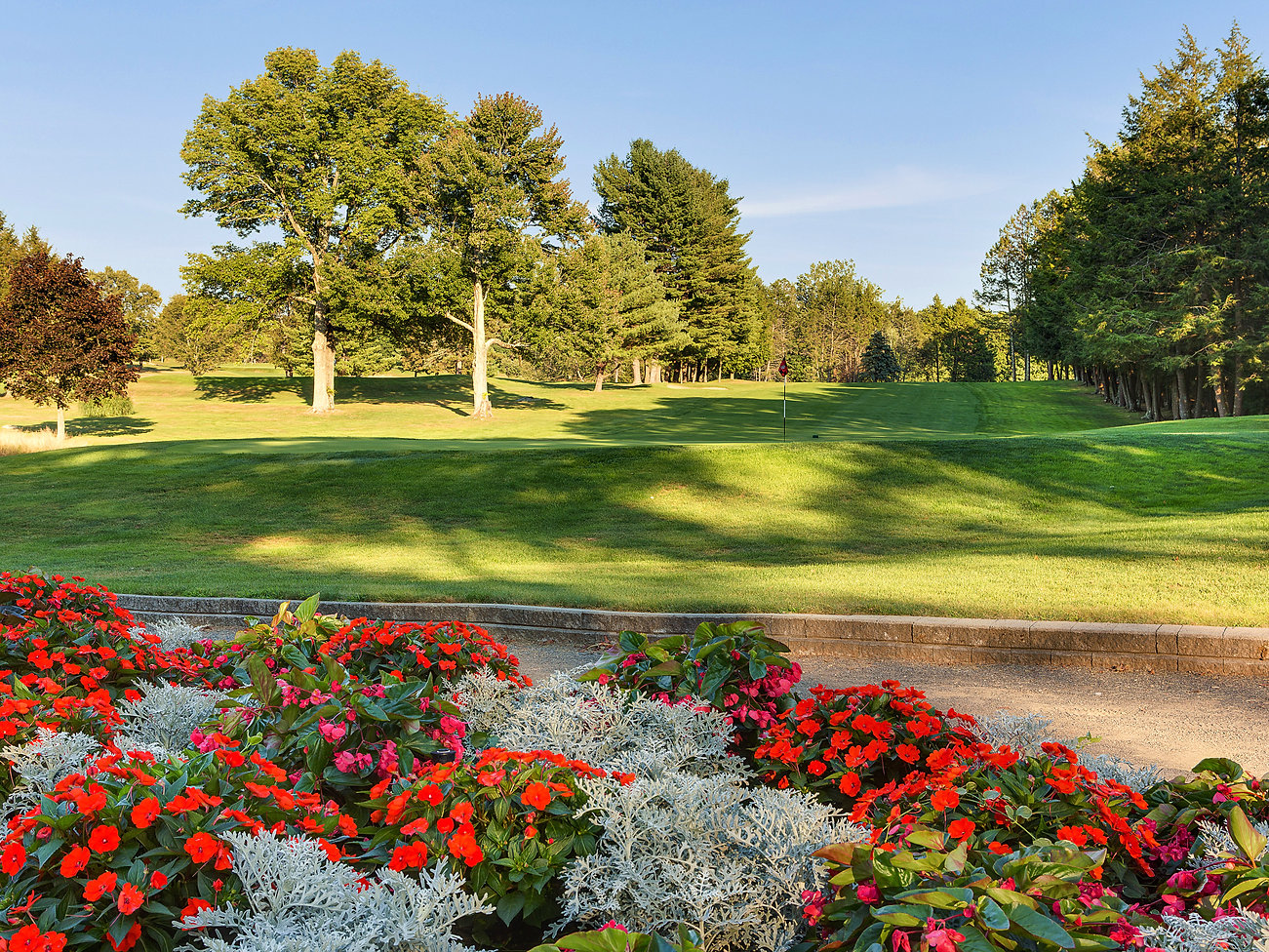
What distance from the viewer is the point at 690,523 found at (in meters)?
14.2

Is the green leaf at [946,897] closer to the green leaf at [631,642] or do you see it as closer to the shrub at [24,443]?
the green leaf at [631,642]

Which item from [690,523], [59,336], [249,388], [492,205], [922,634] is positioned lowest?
[690,523]

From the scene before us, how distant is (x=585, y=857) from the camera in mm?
2557

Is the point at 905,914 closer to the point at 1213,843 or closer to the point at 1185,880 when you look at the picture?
the point at 1185,880

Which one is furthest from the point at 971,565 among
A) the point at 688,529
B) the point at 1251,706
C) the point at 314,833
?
the point at 314,833

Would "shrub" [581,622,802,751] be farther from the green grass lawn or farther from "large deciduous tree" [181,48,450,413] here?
"large deciduous tree" [181,48,450,413]

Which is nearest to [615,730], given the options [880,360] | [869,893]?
[869,893]

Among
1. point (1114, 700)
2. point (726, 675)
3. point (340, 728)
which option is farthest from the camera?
point (1114, 700)

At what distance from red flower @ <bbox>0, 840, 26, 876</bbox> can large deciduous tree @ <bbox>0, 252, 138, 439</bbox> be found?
28.1 meters

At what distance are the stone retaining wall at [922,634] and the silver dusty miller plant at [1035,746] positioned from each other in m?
2.16

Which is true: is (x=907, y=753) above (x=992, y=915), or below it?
Result: below

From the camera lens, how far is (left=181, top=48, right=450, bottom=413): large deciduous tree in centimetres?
3606

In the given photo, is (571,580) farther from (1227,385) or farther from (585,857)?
(1227,385)

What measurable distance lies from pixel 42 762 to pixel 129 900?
1.37 metres
